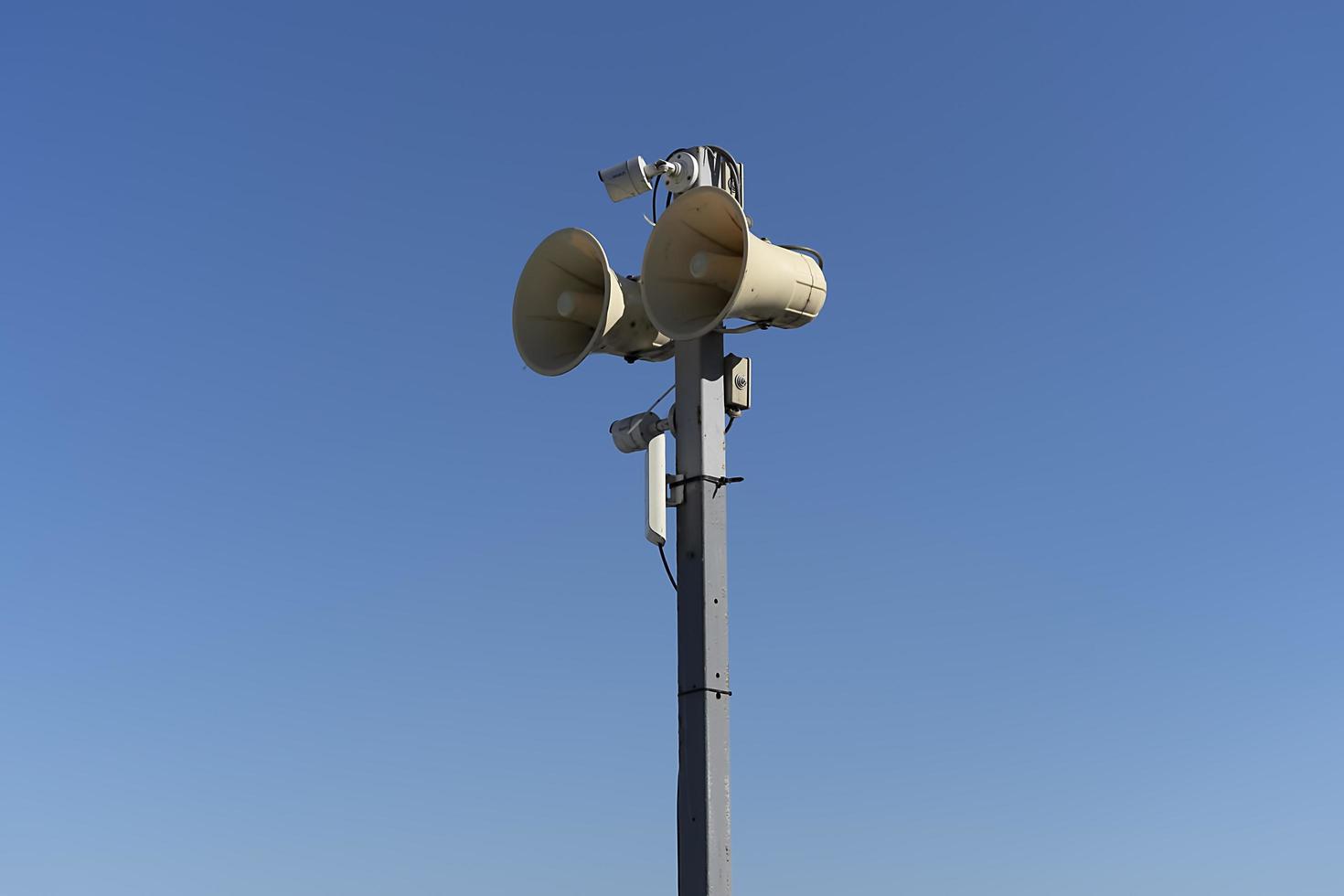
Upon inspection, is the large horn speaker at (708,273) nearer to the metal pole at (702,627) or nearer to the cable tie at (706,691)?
the metal pole at (702,627)

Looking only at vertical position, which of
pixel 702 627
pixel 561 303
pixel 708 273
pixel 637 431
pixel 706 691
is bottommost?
pixel 706 691

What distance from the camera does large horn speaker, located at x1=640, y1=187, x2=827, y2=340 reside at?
34.4 ft

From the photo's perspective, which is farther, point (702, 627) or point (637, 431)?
point (637, 431)

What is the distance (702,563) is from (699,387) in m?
1.10

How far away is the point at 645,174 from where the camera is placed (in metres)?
11.0

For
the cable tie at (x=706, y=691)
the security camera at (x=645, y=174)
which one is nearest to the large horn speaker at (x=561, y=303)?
the security camera at (x=645, y=174)

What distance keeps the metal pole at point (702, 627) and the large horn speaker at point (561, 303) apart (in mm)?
635

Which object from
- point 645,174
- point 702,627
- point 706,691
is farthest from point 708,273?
point 706,691

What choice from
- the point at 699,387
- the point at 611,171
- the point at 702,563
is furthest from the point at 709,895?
the point at 611,171

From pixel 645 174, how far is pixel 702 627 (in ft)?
9.66

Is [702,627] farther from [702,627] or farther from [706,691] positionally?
[706,691]

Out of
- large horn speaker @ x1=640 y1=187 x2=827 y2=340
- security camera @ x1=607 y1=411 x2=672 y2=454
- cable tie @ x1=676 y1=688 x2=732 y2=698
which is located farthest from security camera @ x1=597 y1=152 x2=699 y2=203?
cable tie @ x1=676 y1=688 x2=732 y2=698

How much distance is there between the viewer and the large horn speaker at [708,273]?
34.4 ft

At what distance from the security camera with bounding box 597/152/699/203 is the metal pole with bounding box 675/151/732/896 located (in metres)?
1.04
